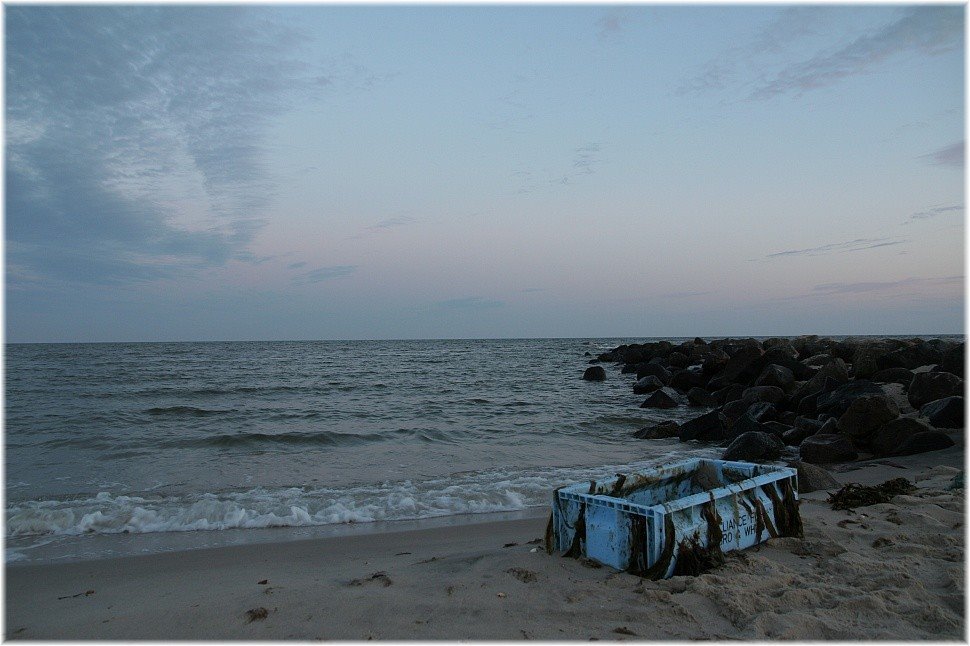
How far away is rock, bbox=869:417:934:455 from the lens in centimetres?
834

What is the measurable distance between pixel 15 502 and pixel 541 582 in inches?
266

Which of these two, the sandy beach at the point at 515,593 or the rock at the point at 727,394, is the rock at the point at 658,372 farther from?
the sandy beach at the point at 515,593

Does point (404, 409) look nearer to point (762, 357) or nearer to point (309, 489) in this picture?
point (309, 489)

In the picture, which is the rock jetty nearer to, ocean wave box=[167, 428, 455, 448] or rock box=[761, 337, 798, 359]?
rock box=[761, 337, 798, 359]

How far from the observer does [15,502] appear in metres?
6.98

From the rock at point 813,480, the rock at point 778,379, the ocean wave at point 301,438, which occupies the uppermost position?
the rock at point 778,379

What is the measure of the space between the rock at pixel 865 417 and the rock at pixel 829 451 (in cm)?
48

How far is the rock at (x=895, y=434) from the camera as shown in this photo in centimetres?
834

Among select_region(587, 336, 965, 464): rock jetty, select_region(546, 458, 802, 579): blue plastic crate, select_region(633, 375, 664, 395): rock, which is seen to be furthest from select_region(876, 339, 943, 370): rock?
select_region(546, 458, 802, 579): blue plastic crate

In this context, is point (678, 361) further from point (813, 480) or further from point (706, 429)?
point (813, 480)

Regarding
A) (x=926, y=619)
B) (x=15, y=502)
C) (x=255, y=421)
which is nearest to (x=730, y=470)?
(x=926, y=619)

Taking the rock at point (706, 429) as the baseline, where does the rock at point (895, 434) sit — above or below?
above

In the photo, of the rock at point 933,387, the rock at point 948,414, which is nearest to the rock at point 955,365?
the rock at point 933,387

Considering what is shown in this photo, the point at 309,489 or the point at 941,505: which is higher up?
the point at 941,505
